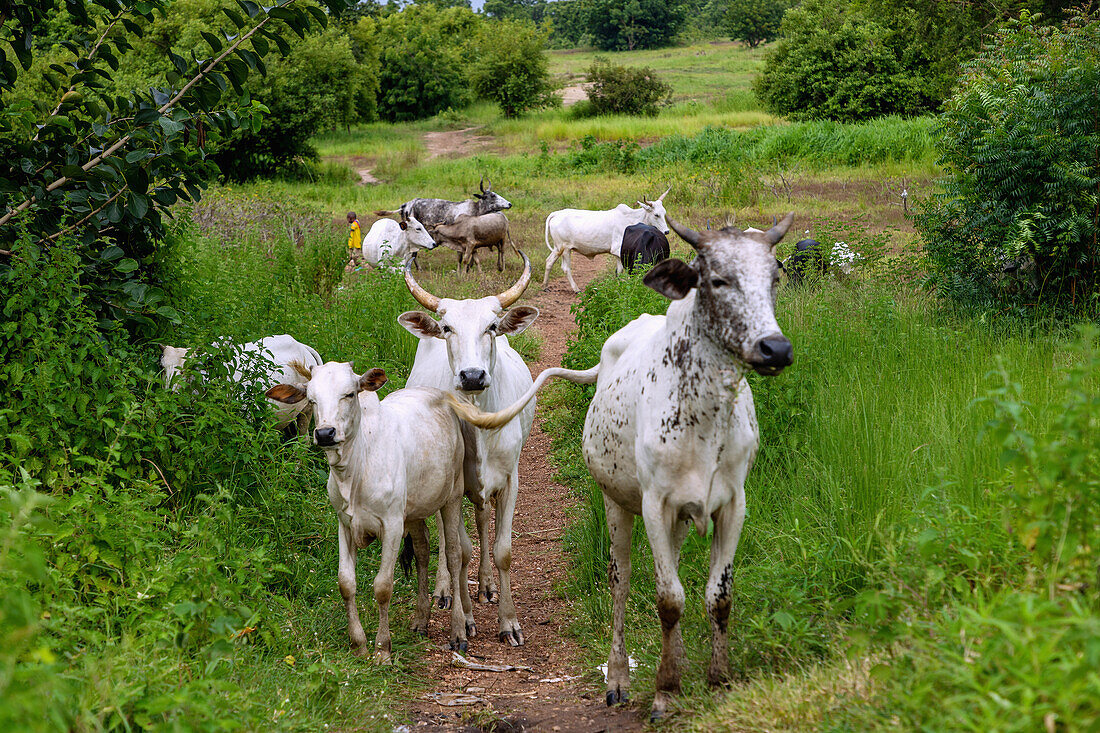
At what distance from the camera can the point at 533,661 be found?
5.30 meters

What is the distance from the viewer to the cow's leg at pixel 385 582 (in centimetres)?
497

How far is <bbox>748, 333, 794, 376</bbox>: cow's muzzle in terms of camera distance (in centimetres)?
348

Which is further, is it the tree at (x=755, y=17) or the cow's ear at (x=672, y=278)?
the tree at (x=755, y=17)

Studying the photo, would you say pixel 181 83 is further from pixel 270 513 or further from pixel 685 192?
pixel 685 192

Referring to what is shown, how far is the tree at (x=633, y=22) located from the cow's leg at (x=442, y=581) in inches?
2695

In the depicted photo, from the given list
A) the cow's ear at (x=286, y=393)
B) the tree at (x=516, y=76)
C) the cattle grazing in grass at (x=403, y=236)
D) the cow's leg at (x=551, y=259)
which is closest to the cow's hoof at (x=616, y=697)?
the cow's ear at (x=286, y=393)

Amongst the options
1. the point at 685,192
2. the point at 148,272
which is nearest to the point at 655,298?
the point at 148,272

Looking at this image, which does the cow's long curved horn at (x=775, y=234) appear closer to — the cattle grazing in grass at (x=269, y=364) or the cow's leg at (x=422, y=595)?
the cattle grazing in grass at (x=269, y=364)

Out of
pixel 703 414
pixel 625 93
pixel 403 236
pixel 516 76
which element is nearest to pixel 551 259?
pixel 403 236

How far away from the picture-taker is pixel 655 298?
855 cm

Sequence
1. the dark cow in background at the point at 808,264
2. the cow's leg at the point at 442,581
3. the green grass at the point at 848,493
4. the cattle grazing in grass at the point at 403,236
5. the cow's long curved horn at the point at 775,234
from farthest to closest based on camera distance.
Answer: the cattle grazing in grass at the point at 403,236
the dark cow in background at the point at 808,264
the cow's leg at the point at 442,581
the cow's long curved horn at the point at 775,234
the green grass at the point at 848,493

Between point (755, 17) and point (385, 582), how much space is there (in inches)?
2652

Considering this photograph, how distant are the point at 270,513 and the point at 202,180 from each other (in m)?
2.25

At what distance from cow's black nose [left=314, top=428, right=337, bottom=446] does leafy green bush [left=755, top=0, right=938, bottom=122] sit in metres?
30.9
